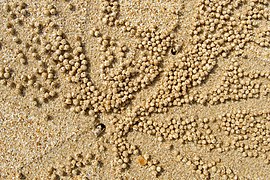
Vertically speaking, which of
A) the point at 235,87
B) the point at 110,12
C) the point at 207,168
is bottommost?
the point at 207,168

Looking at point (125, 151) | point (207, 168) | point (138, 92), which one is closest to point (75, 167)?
point (125, 151)

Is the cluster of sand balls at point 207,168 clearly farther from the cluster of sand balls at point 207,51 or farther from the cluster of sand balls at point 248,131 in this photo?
the cluster of sand balls at point 207,51

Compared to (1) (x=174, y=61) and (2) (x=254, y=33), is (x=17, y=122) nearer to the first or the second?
(1) (x=174, y=61)

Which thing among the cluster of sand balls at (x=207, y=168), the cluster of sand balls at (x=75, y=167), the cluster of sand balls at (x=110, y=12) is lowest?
the cluster of sand balls at (x=207, y=168)

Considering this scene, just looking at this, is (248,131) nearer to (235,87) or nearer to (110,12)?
(235,87)

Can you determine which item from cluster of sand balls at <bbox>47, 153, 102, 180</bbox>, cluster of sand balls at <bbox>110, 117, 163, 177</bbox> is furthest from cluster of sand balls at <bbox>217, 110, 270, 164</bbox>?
cluster of sand balls at <bbox>47, 153, 102, 180</bbox>

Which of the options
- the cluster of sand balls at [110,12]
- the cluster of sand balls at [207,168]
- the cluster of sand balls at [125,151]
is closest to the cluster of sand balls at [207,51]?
the cluster of sand balls at [125,151]

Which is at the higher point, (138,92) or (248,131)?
(138,92)

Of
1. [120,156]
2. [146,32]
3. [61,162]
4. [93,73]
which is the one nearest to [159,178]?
[120,156]
